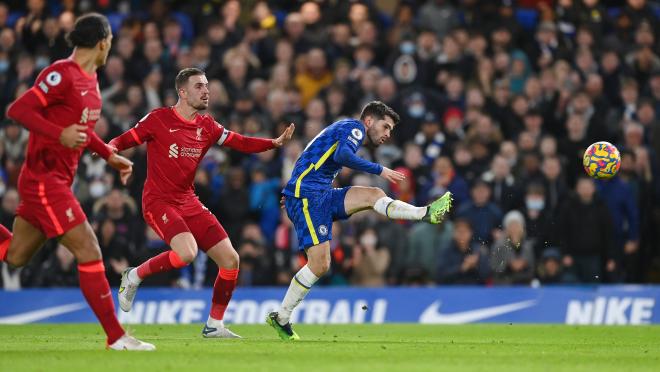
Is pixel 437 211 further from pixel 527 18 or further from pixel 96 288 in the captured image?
pixel 527 18

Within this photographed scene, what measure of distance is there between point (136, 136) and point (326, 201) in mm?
2083

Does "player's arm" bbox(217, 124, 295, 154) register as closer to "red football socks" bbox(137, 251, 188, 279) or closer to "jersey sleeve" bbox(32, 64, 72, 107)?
"red football socks" bbox(137, 251, 188, 279)

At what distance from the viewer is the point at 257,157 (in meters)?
20.5

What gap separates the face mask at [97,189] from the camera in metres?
19.9

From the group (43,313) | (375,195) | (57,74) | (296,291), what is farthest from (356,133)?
(43,313)

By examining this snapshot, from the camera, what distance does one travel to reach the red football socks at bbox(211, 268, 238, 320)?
13.4 metres

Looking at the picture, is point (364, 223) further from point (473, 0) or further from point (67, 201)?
point (67, 201)

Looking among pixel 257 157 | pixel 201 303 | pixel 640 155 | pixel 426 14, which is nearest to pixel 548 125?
pixel 640 155

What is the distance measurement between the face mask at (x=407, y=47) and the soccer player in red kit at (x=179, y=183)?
880 centimetres

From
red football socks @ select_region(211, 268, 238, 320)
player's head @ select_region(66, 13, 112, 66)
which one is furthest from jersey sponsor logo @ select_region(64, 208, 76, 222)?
red football socks @ select_region(211, 268, 238, 320)

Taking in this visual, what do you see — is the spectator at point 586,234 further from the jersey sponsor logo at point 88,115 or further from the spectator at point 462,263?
the jersey sponsor logo at point 88,115

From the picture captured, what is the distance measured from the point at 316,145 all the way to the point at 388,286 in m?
6.39

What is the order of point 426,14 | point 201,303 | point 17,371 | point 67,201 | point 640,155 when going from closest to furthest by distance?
1. point 17,371
2. point 67,201
3. point 201,303
4. point 640,155
5. point 426,14

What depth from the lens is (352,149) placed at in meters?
13.1
